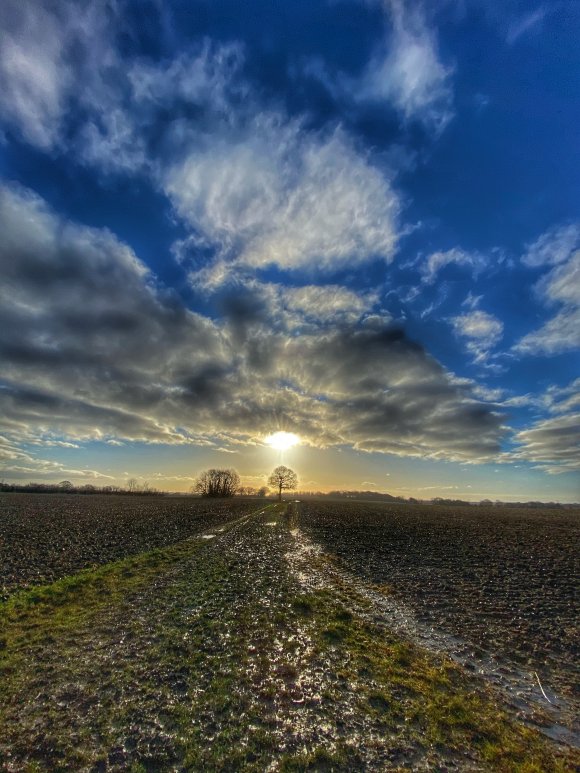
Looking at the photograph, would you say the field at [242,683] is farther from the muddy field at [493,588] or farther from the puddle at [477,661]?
the muddy field at [493,588]

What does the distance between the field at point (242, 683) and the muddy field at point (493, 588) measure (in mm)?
429

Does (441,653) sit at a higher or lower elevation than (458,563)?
lower

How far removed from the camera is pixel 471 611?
15.8 meters

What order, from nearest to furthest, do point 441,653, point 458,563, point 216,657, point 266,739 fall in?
point 266,739
point 216,657
point 441,653
point 458,563

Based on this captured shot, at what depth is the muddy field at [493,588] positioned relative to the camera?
12.2 meters

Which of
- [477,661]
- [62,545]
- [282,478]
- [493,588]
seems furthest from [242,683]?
[282,478]

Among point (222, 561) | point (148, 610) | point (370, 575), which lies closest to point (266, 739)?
point (148, 610)

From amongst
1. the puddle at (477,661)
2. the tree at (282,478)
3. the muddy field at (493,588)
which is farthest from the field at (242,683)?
the tree at (282,478)

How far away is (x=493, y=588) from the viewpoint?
1939 centimetres

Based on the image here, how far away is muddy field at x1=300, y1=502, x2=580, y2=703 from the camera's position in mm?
12164

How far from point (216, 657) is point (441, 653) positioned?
7.00 meters

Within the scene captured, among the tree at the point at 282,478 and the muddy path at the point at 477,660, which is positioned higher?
the tree at the point at 282,478

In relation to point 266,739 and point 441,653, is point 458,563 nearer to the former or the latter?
point 441,653

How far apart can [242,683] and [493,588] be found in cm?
1574
